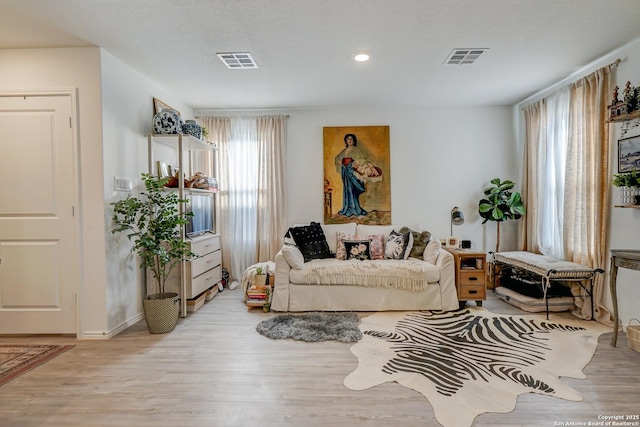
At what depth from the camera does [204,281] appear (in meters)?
3.98

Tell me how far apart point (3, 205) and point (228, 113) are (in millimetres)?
2815

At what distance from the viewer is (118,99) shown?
10.4 ft

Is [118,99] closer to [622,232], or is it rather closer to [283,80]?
[283,80]

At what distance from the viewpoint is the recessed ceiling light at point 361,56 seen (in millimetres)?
3037

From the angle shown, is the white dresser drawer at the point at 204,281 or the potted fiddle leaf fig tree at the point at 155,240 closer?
the potted fiddle leaf fig tree at the point at 155,240

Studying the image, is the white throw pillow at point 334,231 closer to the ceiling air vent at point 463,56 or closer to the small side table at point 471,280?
the small side table at point 471,280

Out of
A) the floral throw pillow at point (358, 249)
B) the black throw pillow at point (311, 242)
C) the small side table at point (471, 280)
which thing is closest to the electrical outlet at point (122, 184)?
the black throw pillow at point (311, 242)

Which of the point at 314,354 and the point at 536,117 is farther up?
the point at 536,117

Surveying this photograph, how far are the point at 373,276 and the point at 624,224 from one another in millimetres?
2307

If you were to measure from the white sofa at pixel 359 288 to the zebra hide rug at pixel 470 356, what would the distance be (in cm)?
17

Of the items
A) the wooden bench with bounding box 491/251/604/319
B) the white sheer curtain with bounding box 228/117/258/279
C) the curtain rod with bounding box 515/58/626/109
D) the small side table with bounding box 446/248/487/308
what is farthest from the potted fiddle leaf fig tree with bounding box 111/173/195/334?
the curtain rod with bounding box 515/58/626/109

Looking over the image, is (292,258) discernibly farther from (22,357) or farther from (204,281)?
(22,357)

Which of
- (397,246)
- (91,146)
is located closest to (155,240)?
(91,146)

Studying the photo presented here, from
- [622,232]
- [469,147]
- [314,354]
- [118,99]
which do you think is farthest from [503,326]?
[118,99]
